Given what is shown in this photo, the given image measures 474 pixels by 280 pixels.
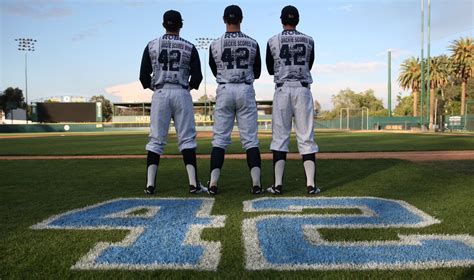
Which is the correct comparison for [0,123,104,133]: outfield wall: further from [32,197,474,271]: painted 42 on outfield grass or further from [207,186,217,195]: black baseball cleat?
[32,197,474,271]: painted 42 on outfield grass

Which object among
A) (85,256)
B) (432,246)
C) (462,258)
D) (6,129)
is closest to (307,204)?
(432,246)

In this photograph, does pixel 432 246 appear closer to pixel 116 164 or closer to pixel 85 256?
pixel 85 256

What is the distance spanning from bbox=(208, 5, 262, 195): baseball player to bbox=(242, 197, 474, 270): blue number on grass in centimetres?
115

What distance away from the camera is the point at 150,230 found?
286 cm

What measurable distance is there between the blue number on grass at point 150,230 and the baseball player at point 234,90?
0.76 m

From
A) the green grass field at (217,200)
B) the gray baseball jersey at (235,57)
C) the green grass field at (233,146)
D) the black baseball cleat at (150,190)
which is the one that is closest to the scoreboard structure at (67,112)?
the green grass field at (233,146)

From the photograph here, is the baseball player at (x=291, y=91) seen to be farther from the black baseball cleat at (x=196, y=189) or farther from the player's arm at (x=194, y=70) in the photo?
the player's arm at (x=194, y=70)

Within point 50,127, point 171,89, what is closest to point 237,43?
point 171,89

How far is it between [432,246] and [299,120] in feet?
7.71

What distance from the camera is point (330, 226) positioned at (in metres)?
2.96

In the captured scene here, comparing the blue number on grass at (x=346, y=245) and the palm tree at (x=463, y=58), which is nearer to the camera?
the blue number on grass at (x=346, y=245)

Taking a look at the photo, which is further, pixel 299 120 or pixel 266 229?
pixel 299 120

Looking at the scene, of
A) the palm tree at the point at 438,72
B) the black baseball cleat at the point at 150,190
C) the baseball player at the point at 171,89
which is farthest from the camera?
the palm tree at the point at 438,72

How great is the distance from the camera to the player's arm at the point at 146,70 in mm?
4727
